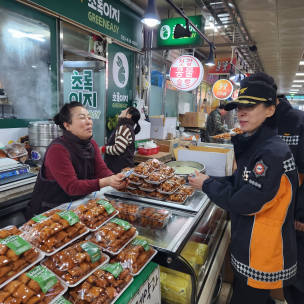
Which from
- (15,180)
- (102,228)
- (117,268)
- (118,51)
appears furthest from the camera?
(118,51)

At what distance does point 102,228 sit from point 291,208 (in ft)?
4.04

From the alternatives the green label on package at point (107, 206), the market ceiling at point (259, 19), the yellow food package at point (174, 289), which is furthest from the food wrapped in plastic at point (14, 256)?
the market ceiling at point (259, 19)

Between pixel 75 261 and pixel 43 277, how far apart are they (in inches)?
6.4

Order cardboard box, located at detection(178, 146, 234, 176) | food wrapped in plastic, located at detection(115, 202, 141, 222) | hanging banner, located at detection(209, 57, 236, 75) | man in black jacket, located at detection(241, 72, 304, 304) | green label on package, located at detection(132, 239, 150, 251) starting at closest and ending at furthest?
green label on package, located at detection(132, 239, 150, 251) → food wrapped in plastic, located at detection(115, 202, 141, 222) → man in black jacket, located at detection(241, 72, 304, 304) → cardboard box, located at detection(178, 146, 234, 176) → hanging banner, located at detection(209, 57, 236, 75)

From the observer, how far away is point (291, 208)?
5.50 feet

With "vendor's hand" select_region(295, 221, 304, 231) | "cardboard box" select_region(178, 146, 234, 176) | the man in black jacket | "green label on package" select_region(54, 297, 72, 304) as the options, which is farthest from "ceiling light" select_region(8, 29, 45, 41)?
"vendor's hand" select_region(295, 221, 304, 231)

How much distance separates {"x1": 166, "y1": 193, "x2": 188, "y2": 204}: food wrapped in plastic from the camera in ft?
6.76

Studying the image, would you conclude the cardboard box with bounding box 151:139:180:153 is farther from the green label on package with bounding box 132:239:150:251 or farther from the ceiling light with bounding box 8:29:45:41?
the green label on package with bounding box 132:239:150:251

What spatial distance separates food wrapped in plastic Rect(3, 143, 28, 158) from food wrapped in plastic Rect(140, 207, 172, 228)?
219cm

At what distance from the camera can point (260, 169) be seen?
154 centimetres

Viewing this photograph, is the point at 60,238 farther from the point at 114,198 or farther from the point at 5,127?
the point at 5,127

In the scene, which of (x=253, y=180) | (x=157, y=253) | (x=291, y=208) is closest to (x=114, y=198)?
(x=157, y=253)

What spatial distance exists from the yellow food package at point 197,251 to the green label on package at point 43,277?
85cm

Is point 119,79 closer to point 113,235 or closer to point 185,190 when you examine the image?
point 185,190
